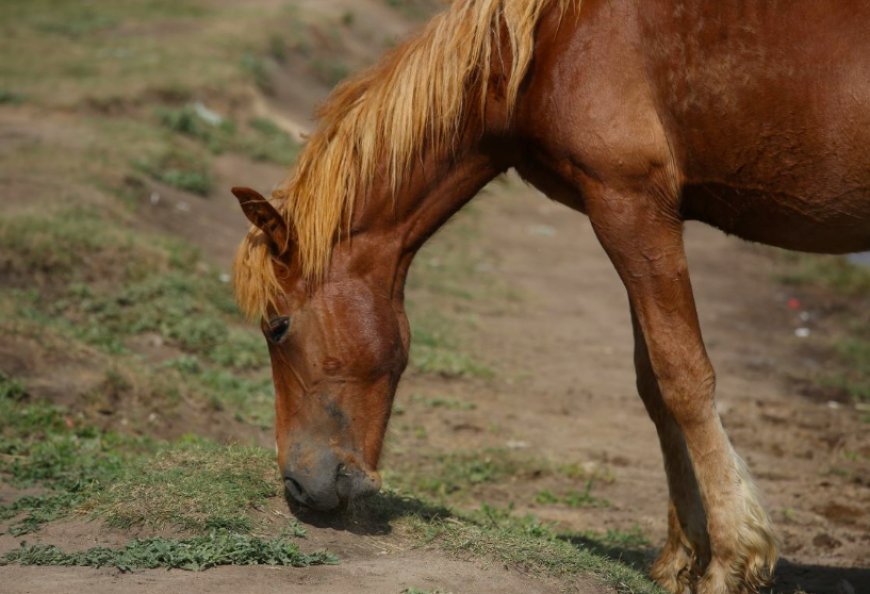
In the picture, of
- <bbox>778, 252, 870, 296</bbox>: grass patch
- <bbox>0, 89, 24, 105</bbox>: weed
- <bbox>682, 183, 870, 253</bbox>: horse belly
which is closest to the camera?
<bbox>682, 183, 870, 253</bbox>: horse belly

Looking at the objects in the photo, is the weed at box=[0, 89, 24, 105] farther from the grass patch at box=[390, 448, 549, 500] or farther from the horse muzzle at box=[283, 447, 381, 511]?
the horse muzzle at box=[283, 447, 381, 511]

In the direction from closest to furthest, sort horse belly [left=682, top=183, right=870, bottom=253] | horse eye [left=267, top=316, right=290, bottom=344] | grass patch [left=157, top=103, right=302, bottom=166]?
horse belly [left=682, top=183, right=870, bottom=253] → horse eye [left=267, top=316, right=290, bottom=344] → grass patch [left=157, top=103, right=302, bottom=166]

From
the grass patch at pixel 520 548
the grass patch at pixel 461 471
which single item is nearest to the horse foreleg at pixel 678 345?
the grass patch at pixel 520 548

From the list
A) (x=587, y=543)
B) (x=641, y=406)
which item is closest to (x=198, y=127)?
(x=641, y=406)

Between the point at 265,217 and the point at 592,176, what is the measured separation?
1.12 m

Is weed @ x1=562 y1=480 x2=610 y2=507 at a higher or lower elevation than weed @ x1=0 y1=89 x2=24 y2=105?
lower

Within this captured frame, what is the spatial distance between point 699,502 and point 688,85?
1541mm

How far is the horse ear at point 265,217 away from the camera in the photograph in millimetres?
3914

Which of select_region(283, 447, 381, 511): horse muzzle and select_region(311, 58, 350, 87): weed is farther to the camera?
select_region(311, 58, 350, 87): weed

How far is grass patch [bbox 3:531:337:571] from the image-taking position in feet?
11.6

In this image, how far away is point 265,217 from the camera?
13.1 feet

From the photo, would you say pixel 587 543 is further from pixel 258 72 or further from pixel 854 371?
pixel 258 72

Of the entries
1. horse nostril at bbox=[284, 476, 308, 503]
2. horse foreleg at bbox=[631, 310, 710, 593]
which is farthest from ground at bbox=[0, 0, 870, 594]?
horse foreleg at bbox=[631, 310, 710, 593]

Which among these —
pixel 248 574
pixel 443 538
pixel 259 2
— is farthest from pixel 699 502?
pixel 259 2
